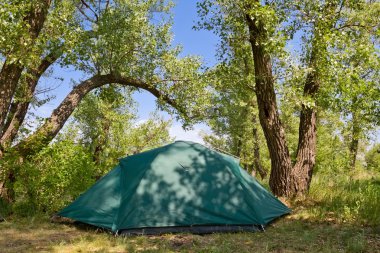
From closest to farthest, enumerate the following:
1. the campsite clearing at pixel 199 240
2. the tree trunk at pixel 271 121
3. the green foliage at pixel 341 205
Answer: the campsite clearing at pixel 199 240 → the green foliage at pixel 341 205 → the tree trunk at pixel 271 121

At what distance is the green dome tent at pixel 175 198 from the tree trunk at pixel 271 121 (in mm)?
1771

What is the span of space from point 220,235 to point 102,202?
9.44 ft

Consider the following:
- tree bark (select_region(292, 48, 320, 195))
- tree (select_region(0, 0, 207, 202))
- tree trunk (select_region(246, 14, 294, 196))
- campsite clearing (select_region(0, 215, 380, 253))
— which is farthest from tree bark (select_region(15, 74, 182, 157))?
tree bark (select_region(292, 48, 320, 195))

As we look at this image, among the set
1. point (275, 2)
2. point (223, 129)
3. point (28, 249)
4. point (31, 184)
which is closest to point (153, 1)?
point (275, 2)

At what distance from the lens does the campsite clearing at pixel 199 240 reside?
6.73 m

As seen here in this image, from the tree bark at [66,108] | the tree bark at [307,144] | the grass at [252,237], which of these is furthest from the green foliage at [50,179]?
the tree bark at [307,144]

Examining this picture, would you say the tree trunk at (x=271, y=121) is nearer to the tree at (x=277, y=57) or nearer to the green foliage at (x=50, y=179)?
the tree at (x=277, y=57)

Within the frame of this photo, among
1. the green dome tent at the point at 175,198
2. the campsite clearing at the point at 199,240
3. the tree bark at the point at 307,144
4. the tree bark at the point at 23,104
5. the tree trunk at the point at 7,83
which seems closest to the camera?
the campsite clearing at the point at 199,240

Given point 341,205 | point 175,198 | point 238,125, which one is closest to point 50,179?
point 175,198

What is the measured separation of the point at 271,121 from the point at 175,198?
4.28 metres

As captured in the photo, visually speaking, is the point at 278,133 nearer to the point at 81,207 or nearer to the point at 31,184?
the point at 81,207

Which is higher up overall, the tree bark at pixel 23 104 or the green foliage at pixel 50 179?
the tree bark at pixel 23 104

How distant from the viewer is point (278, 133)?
11.1m

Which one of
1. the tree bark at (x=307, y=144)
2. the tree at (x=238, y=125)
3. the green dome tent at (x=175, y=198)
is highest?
the tree at (x=238, y=125)
